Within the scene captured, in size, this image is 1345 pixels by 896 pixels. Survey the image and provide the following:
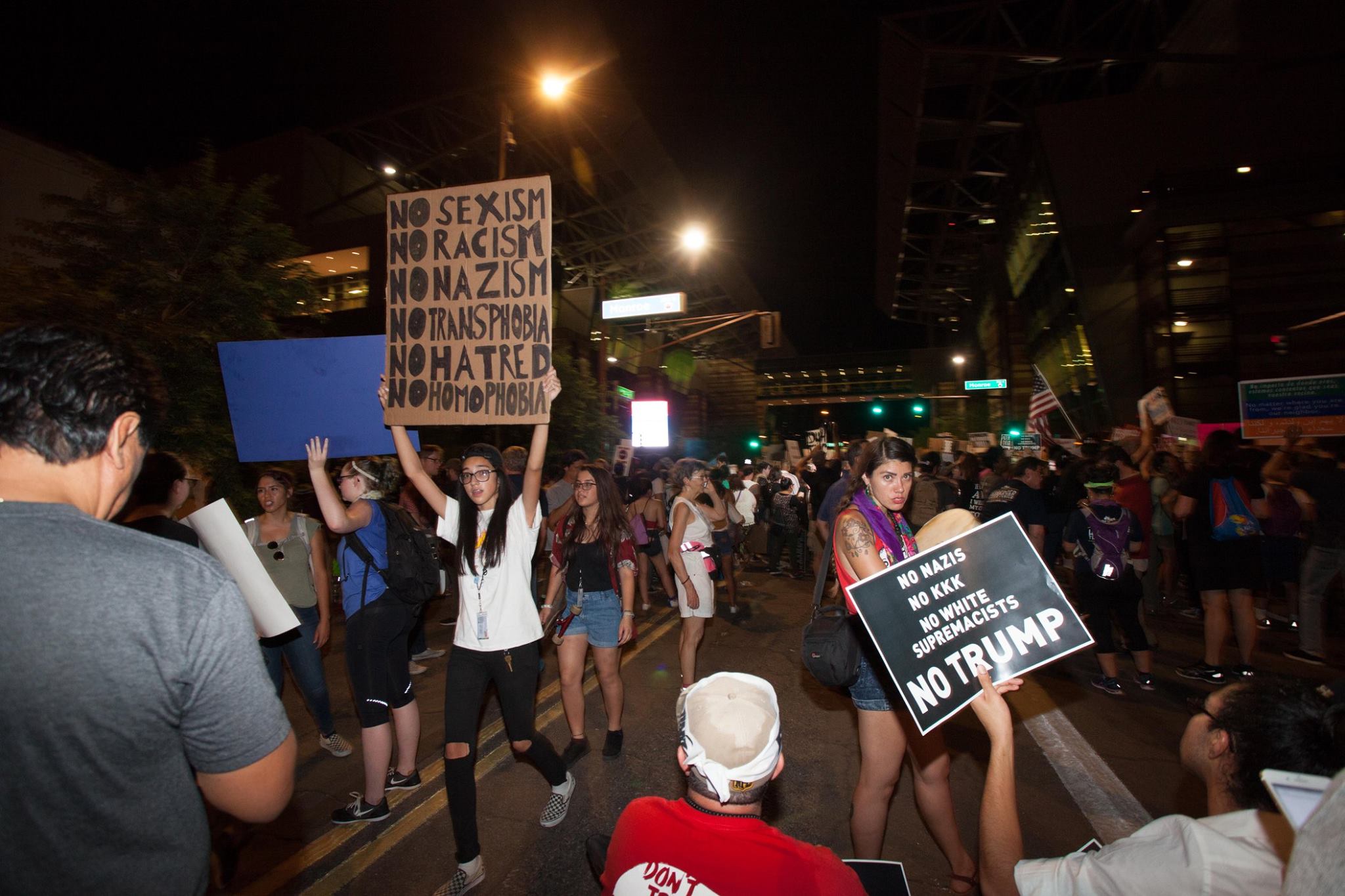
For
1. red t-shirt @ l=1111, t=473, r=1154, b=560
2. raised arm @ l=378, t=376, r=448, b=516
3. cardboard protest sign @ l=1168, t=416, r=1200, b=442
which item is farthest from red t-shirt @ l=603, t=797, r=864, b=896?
cardboard protest sign @ l=1168, t=416, r=1200, b=442

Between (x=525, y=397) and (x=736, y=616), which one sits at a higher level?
(x=525, y=397)

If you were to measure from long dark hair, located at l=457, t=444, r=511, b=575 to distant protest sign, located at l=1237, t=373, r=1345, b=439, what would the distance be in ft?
36.1

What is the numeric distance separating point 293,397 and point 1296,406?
12709 mm

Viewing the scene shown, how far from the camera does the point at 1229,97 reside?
19047 millimetres

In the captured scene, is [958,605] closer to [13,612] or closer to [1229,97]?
[13,612]

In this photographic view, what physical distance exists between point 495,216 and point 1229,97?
84.5 feet

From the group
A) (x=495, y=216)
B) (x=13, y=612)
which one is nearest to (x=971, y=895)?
(x=13, y=612)

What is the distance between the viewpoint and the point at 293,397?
3455 millimetres

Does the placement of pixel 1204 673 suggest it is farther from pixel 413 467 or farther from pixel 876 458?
pixel 413 467

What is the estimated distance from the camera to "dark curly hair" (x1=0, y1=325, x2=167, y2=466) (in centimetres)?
124

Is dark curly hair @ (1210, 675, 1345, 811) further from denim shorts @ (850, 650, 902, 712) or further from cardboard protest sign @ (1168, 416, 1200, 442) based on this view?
cardboard protest sign @ (1168, 416, 1200, 442)

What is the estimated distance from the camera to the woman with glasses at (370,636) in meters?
3.54

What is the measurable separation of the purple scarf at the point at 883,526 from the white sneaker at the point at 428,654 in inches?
222

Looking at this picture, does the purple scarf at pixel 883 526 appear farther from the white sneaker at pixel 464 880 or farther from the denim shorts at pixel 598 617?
the white sneaker at pixel 464 880
